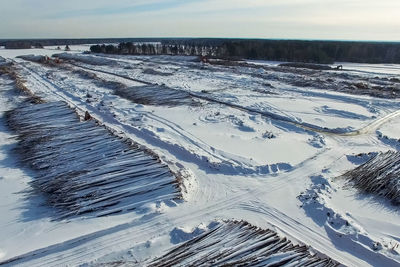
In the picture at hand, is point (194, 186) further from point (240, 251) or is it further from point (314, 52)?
point (314, 52)

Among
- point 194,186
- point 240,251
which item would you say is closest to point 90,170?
point 194,186

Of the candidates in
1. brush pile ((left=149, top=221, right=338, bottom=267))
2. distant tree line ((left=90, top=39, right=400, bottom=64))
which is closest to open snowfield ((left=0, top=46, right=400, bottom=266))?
brush pile ((left=149, top=221, right=338, bottom=267))

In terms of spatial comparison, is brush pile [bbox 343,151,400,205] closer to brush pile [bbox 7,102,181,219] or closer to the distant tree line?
brush pile [bbox 7,102,181,219]

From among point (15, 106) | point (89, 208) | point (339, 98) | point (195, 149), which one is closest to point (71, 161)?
point (89, 208)

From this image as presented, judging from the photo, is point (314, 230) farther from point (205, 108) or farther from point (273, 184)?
point (205, 108)

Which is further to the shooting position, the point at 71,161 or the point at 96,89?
the point at 96,89
